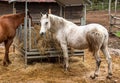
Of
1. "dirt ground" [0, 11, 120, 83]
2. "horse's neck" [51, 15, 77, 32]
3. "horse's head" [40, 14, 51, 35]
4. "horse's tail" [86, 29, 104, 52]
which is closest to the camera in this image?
"horse's tail" [86, 29, 104, 52]

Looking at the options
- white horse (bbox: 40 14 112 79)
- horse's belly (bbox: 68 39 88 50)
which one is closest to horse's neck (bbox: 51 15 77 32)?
white horse (bbox: 40 14 112 79)

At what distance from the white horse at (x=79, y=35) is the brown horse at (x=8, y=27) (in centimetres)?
106

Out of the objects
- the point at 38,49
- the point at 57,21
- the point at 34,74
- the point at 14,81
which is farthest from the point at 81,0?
the point at 14,81

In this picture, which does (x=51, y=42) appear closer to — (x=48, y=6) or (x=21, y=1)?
(x=21, y=1)

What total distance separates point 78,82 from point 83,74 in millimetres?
715

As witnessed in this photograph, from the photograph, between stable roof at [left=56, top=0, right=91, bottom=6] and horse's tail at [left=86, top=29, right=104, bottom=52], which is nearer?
horse's tail at [left=86, top=29, right=104, bottom=52]

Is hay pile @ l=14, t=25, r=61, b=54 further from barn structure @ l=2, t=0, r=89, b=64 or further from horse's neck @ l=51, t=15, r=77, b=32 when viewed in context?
horse's neck @ l=51, t=15, r=77, b=32

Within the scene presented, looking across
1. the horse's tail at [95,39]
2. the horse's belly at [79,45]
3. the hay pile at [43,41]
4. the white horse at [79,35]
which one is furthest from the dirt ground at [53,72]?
the horse's tail at [95,39]

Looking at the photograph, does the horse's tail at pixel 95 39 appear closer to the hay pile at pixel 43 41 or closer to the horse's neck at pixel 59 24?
the horse's neck at pixel 59 24

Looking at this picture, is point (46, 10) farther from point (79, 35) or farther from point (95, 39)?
point (95, 39)

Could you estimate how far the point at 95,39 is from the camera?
7078 millimetres

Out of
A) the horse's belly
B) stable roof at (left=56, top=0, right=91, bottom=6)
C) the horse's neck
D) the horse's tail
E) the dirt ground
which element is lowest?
the dirt ground

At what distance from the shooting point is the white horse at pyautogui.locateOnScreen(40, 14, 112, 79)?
716 centimetres

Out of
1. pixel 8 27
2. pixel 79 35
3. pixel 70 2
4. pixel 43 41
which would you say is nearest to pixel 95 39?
pixel 79 35
